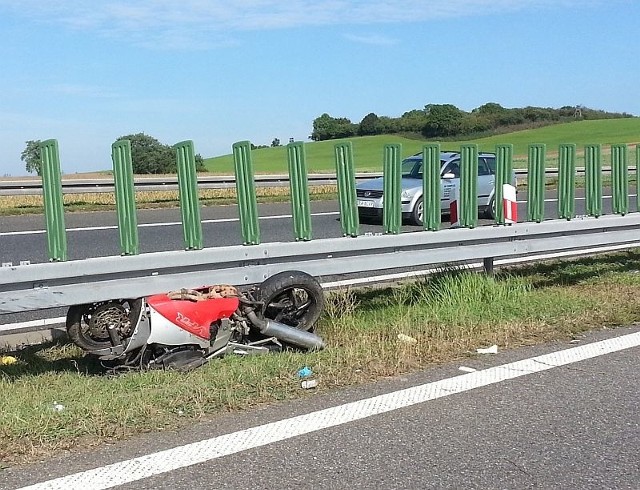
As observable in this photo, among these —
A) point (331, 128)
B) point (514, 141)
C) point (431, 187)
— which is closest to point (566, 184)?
point (431, 187)

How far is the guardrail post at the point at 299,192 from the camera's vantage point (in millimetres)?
6238

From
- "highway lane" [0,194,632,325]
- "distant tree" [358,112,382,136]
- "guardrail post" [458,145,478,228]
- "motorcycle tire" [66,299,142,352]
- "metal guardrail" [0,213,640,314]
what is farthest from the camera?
"distant tree" [358,112,382,136]

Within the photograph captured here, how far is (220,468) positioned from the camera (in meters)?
3.67

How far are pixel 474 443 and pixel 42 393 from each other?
99.6 inches

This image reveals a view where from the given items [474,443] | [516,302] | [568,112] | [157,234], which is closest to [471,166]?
[516,302]

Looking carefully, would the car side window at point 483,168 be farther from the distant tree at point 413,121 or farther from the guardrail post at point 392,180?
the distant tree at point 413,121

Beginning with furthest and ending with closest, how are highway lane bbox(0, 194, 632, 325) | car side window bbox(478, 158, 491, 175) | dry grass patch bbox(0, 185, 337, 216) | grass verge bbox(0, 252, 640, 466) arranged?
dry grass patch bbox(0, 185, 337, 216)
car side window bbox(478, 158, 491, 175)
highway lane bbox(0, 194, 632, 325)
grass verge bbox(0, 252, 640, 466)

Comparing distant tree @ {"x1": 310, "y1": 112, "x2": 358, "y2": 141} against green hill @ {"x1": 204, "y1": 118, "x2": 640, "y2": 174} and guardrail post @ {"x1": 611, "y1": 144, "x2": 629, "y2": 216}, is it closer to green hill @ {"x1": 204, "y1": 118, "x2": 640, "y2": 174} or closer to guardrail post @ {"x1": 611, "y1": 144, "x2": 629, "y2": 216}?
green hill @ {"x1": 204, "y1": 118, "x2": 640, "y2": 174}

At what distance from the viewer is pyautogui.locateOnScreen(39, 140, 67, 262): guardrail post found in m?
5.08

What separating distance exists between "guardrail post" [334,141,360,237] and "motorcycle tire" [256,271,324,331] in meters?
0.79

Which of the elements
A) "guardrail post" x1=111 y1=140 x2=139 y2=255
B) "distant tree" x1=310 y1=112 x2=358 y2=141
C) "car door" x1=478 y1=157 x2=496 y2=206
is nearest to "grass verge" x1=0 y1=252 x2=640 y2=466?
"guardrail post" x1=111 y1=140 x2=139 y2=255

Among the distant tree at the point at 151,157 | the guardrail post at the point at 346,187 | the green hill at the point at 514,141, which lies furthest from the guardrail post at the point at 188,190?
the green hill at the point at 514,141

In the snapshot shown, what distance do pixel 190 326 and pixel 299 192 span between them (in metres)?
1.64

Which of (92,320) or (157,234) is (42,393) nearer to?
(92,320)
